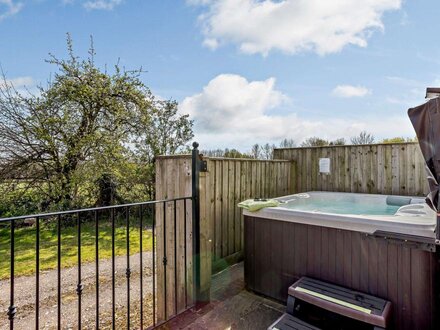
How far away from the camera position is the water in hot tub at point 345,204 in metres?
3.41

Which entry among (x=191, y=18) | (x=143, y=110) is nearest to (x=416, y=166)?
(x=191, y=18)

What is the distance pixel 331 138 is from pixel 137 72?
5.73 meters

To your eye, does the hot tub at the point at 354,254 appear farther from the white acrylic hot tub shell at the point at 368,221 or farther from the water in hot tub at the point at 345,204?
the water in hot tub at the point at 345,204

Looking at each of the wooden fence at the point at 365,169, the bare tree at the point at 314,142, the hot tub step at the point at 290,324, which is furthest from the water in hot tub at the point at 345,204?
the bare tree at the point at 314,142

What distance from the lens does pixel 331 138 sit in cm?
744

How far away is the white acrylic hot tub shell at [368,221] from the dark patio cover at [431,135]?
200 millimetres

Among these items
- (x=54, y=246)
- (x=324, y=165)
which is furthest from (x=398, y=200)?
(x=54, y=246)

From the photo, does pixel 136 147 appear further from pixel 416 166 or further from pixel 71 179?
pixel 416 166

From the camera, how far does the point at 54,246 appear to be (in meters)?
5.49

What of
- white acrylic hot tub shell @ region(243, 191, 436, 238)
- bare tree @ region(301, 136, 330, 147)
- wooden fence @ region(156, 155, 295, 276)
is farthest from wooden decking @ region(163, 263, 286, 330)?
bare tree @ region(301, 136, 330, 147)

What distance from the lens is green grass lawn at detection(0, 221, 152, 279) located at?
459 centimetres

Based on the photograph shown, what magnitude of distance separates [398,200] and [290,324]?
103 inches

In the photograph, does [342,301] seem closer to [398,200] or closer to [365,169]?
[398,200]

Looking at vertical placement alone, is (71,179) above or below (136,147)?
below
